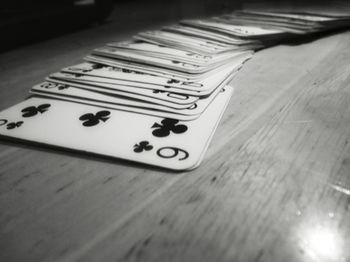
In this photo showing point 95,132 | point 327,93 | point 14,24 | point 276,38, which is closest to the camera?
point 95,132

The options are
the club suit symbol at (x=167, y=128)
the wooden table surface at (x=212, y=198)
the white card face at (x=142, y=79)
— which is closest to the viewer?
the wooden table surface at (x=212, y=198)

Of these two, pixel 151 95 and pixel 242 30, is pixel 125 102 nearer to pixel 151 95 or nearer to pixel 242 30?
pixel 151 95

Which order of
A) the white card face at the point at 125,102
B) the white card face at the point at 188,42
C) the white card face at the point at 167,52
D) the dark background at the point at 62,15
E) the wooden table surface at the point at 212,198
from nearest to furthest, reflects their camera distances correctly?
the wooden table surface at the point at 212,198
the white card face at the point at 125,102
the white card face at the point at 167,52
the white card face at the point at 188,42
the dark background at the point at 62,15

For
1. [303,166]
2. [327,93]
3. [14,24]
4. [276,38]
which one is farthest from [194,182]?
[14,24]

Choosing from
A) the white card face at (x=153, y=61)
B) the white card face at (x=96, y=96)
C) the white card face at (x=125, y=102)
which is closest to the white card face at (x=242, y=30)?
the white card face at (x=153, y=61)

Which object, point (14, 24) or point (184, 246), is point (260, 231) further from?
point (14, 24)

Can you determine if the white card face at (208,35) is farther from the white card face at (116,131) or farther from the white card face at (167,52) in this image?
the white card face at (116,131)
